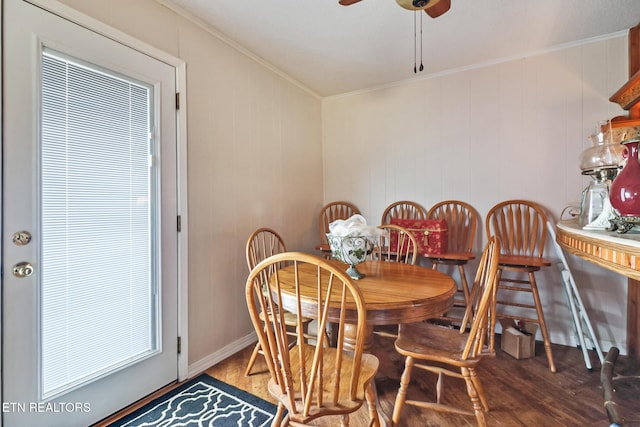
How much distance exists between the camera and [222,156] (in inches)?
90.7

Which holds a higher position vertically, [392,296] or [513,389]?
[392,296]

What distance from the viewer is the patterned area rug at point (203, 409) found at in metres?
1.60

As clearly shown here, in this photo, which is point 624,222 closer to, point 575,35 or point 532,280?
point 532,280

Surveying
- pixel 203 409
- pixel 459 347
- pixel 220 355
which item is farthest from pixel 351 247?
pixel 220 355

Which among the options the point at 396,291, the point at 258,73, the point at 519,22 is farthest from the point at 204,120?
the point at 519,22

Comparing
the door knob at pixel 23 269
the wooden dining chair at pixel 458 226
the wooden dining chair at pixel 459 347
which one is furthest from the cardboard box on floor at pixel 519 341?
the door knob at pixel 23 269

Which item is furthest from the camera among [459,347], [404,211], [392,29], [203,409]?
[404,211]

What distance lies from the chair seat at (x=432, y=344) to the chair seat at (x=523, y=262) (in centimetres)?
87

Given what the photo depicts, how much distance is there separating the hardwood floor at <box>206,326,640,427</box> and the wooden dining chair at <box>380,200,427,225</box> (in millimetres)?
1333

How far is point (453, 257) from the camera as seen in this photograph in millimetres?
2525

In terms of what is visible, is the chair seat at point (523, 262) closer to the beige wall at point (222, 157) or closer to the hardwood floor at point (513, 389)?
the hardwood floor at point (513, 389)

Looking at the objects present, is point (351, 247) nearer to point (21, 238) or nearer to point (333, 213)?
point (21, 238)

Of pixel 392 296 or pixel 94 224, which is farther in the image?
pixel 94 224

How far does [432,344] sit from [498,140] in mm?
2115
